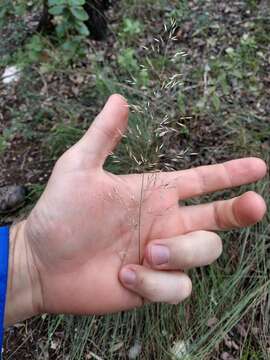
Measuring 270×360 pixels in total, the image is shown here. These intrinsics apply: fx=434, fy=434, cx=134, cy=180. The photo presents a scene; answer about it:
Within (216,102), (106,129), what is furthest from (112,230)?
(216,102)

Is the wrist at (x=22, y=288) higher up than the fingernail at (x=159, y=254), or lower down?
lower down

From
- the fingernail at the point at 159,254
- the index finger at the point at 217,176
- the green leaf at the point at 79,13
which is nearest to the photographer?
the fingernail at the point at 159,254

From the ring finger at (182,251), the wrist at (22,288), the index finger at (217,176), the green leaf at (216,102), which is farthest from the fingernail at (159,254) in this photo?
the green leaf at (216,102)

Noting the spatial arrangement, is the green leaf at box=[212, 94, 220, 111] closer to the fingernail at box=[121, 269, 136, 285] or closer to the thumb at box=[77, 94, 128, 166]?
the thumb at box=[77, 94, 128, 166]

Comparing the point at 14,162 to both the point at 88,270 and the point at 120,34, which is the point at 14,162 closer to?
the point at 120,34

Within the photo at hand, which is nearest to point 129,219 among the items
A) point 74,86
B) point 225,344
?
point 225,344

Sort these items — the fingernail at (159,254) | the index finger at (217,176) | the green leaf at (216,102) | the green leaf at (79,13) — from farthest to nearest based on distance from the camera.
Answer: the green leaf at (79,13) → the green leaf at (216,102) → the index finger at (217,176) → the fingernail at (159,254)

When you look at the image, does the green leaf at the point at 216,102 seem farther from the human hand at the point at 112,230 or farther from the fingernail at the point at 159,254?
the fingernail at the point at 159,254

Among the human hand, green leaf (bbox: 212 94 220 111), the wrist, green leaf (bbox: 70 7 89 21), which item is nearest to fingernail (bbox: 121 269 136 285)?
the human hand
